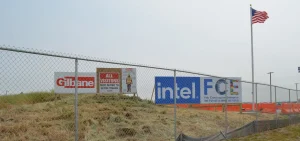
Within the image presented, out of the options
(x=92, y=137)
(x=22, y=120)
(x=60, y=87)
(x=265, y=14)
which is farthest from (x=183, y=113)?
(x=265, y=14)

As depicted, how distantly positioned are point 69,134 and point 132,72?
352 cm

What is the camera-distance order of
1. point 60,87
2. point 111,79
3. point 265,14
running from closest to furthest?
point 60,87, point 111,79, point 265,14

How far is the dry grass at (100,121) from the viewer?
10.7 m

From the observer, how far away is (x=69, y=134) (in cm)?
1100

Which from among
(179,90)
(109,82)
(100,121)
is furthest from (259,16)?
(109,82)

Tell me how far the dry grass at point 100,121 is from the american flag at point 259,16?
1372cm

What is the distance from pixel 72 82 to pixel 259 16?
78.7ft

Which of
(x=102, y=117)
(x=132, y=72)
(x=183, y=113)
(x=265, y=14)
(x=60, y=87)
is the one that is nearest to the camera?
(x=60, y=87)

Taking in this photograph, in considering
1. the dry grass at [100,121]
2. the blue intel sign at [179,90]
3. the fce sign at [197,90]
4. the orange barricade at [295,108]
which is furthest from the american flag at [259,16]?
the blue intel sign at [179,90]

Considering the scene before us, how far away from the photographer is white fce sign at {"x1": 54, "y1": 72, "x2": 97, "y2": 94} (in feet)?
22.3

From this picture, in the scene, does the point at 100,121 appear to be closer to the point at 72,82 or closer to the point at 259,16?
the point at 72,82

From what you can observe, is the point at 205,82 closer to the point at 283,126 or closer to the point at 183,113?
the point at 183,113

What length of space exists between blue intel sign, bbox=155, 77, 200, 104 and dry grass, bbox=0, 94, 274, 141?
1587 millimetres

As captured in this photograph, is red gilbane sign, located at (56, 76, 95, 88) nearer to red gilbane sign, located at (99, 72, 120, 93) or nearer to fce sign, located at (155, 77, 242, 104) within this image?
red gilbane sign, located at (99, 72, 120, 93)
